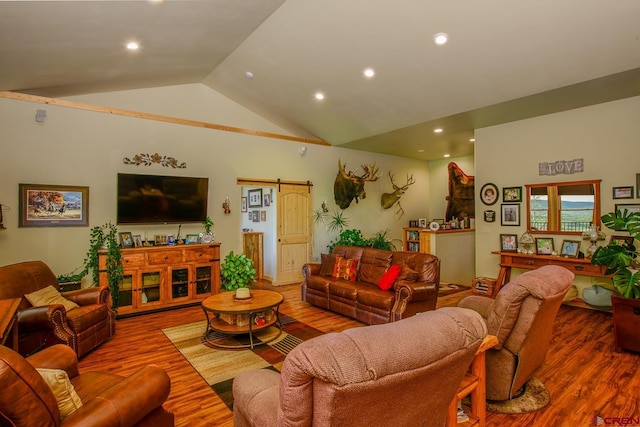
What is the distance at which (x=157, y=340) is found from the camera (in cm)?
389

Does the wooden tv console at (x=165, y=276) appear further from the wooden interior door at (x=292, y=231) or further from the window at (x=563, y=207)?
the window at (x=563, y=207)

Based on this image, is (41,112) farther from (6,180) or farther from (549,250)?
(549,250)

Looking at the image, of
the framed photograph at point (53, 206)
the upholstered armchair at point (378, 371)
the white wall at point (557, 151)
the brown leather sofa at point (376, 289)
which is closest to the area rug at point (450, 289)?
the white wall at point (557, 151)

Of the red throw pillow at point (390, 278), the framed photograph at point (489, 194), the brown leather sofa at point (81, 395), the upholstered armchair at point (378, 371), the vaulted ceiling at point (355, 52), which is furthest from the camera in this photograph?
the framed photograph at point (489, 194)

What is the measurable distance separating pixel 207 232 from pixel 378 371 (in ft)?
17.3

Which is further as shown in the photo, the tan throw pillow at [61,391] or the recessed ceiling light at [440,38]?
the recessed ceiling light at [440,38]

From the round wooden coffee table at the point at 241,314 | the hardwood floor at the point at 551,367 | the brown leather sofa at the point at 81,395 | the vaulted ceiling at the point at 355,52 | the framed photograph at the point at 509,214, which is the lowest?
the hardwood floor at the point at 551,367

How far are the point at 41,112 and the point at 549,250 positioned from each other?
755cm

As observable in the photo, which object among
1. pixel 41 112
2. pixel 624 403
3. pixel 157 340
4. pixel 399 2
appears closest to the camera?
pixel 624 403

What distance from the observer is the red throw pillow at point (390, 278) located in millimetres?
4375

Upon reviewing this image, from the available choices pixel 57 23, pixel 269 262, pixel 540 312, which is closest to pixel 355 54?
pixel 57 23

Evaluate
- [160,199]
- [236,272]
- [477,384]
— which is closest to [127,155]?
[160,199]

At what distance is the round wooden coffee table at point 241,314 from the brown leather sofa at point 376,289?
3.36 feet

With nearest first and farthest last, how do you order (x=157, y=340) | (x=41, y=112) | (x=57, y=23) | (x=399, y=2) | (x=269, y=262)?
1. (x=57, y=23)
2. (x=399, y=2)
3. (x=157, y=340)
4. (x=41, y=112)
5. (x=269, y=262)
